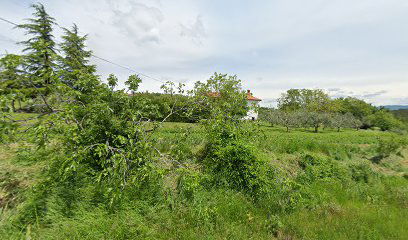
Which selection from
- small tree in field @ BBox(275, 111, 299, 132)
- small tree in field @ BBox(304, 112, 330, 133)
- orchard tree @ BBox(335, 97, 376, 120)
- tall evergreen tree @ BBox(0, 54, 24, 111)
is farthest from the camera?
orchard tree @ BBox(335, 97, 376, 120)

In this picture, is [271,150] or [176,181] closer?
[176,181]

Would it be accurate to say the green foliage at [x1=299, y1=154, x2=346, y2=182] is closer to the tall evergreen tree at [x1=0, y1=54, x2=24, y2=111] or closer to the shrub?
the shrub

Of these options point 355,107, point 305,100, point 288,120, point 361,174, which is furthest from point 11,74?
point 355,107

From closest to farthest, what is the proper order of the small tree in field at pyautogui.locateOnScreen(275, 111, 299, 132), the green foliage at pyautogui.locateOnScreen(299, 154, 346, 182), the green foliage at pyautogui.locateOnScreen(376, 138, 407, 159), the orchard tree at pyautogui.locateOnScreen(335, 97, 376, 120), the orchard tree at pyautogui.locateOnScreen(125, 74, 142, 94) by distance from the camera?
the orchard tree at pyautogui.locateOnScreen(125, 74, 142, 94)
the green foliage at pyautogui.locateOnScreen(299, 154, 346, 182)
the green foliage at pyautogui.locateOnScreen(376, 138, 407, 159)
the small tree in field at pyautogui.locateOnScreen(275, 111, 299, 132)
the orchard tree at pyautogui.locateOnScreen(335, 97, 376, 120)

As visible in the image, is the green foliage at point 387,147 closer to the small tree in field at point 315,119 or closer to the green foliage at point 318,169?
the green foliage at point 318,169

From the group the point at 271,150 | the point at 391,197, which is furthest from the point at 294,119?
the point at 391,197

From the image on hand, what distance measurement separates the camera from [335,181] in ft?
20.0

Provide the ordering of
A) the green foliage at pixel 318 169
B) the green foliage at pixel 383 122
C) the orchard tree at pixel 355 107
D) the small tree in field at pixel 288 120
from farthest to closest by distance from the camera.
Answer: the orchard tree at pixel 355 107, the green foliage at pixel 383 122, the small tree in field at pixel 288 120, the green foliage at pixel 318 169

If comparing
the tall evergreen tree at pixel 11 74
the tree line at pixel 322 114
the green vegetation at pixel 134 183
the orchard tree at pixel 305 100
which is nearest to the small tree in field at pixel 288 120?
the tree line at pixel 322 114

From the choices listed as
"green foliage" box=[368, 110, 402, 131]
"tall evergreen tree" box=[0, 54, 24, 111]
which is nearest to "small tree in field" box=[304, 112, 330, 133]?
"green foliage" box=[368, 110, 402, 131]

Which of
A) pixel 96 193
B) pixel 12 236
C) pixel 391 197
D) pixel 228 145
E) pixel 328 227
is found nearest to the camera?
pixel 12 236

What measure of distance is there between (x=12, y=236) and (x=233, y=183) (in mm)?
4144

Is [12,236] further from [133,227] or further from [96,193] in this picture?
[133,227]

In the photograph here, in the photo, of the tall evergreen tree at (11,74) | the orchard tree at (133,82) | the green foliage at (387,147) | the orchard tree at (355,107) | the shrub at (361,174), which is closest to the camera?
the tall evergreen tree at (11,74)
